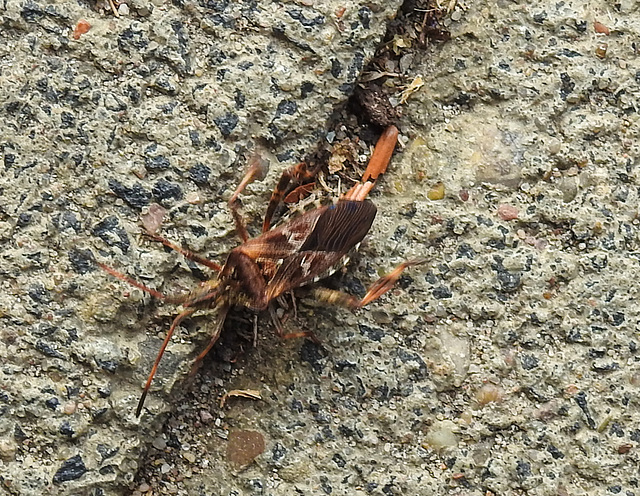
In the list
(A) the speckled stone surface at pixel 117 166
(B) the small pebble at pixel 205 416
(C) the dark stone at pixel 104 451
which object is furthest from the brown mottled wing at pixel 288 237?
(C) the dark stone at pixel 104 451

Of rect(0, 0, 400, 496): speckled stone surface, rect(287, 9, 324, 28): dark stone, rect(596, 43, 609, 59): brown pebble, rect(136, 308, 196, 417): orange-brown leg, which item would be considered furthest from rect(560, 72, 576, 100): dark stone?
rect(136, 308, 196, 417): orange-brown leg

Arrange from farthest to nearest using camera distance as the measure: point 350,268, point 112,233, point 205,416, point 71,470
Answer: point 350,268
point 205,416
point 112,233
point 71,470

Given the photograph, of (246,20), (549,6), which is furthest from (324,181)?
(549,6)

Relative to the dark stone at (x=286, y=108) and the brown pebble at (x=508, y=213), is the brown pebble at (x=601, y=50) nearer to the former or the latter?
the brown pebble at (x=508, y=213)

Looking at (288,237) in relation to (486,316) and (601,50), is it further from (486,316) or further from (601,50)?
(601,50)

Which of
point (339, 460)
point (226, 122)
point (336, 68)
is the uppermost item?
point (336, 68)

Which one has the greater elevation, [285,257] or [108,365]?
[285,257]

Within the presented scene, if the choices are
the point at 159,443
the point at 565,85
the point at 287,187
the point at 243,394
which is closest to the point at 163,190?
the point at 287,187

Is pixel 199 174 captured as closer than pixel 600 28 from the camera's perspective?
Yes
